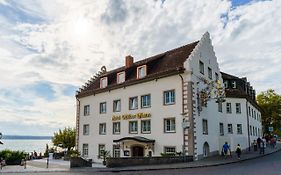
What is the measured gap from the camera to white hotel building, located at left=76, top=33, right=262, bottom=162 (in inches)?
1097

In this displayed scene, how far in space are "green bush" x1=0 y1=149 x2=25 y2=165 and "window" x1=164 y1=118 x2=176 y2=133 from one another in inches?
864

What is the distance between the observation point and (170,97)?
29.1 meters

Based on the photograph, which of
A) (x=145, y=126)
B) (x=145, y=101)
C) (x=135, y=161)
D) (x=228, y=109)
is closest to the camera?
(x=135, y=161)

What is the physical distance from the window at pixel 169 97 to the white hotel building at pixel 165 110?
100 millimetres

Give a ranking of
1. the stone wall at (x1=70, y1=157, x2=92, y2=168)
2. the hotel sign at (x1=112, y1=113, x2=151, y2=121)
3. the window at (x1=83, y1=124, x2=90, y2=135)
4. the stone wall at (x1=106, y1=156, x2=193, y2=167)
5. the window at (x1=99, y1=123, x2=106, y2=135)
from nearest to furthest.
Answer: the stone wall at (x1=106, y1=156, x2=193, y2=167) < the stone wall at (x1=70, y1=157, x2=92, y2=168) < the hotel sign at (x1=112, y1=113, x2=151, y2=121) < the window at (x1=99, y1=123, x2=106, y2=135) < the window at (x1=83, y1=124, x2=90, y2=135)

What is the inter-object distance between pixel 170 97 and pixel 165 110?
4.53 feet

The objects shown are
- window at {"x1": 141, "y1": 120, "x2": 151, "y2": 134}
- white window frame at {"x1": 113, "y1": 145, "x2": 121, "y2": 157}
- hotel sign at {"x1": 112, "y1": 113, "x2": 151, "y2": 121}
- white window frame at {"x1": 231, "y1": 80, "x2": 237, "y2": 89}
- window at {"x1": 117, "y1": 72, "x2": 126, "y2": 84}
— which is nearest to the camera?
window at {"x1": 141, "y1": 120, "x2": 151, "y2": 134}

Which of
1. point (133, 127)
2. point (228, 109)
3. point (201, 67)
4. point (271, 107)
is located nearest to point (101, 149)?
point (133, 127)

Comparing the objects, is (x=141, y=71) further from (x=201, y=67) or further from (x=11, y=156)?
(x=11, y=156)

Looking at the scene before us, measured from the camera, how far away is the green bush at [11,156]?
38.0 meters

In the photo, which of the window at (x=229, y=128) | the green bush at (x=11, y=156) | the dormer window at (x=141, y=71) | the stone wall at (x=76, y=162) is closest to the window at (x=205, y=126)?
the dormer window at (x=141, y=71)

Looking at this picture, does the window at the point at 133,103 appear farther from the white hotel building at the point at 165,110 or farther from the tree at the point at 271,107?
the tree at the point at 271,107

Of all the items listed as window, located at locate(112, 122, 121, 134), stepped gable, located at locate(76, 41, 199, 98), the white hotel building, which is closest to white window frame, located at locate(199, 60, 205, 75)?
the white hotel building

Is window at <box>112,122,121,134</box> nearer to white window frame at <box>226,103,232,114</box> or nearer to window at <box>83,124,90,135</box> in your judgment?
window at <box>83,124,90,135</box>
